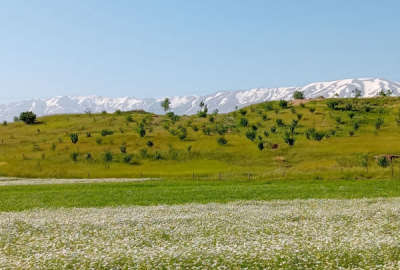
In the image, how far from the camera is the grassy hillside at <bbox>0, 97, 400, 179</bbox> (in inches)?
3265

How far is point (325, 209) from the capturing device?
106ft

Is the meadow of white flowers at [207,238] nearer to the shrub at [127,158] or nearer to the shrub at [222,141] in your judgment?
the shrub at [127,158]

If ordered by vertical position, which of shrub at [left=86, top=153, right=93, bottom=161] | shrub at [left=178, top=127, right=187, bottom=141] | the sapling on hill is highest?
shrub at [left=178, top=127, right=187, bottom=141]

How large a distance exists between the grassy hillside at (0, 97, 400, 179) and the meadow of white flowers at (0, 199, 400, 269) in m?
37.8

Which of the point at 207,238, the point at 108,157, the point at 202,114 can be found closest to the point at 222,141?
the point at 108,157

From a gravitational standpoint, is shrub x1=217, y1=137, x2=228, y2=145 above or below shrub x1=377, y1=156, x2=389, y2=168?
above

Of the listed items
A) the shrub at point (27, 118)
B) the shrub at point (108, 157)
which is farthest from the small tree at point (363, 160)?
the shrub at point (27, 118)

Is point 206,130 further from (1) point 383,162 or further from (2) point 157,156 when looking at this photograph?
(1) point 383,162

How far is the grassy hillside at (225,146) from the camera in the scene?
8294cm

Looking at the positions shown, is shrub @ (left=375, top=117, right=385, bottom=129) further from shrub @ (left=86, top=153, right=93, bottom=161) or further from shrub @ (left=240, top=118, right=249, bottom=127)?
shrub @ (left=86, top=153, right=93, bottom=161)

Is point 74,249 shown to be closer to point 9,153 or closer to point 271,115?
point 9,153

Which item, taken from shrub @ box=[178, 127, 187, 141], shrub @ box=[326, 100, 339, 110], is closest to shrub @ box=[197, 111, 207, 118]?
shrub @ box=[178, 127, 187, 141]

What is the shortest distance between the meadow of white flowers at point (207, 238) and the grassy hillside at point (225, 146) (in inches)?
1489

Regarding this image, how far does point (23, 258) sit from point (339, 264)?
1271 centimetres
